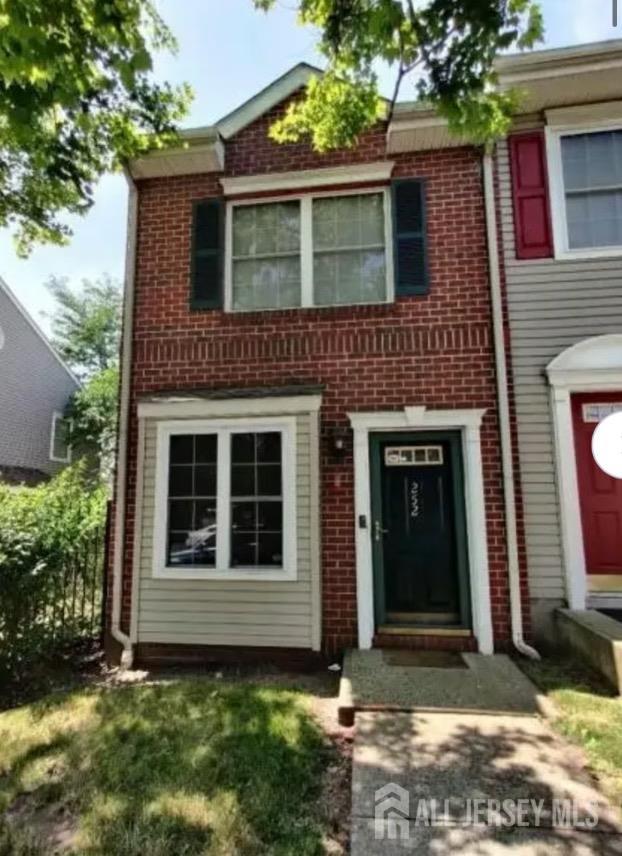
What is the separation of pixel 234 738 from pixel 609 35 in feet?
24.7

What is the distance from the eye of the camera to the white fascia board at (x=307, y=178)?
20.2 ft

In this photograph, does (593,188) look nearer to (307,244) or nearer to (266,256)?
(307,244)

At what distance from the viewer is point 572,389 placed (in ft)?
18.4

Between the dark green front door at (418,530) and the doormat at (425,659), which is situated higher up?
the dark green front door at (418,530)

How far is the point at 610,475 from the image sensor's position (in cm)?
562

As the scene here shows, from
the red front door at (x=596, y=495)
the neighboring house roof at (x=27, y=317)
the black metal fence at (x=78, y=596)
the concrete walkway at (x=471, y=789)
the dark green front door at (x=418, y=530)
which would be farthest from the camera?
the neighboring house roof at (x=27, y=317)

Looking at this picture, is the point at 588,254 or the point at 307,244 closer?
the point at 588,254

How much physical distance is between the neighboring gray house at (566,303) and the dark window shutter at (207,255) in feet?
11.2

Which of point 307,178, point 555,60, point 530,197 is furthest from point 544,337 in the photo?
point 307,178

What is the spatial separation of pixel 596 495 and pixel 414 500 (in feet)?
6.47

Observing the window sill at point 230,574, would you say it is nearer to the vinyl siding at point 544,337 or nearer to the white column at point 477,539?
the white column at point 477,539

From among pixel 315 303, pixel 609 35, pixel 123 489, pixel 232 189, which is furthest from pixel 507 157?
pixel 123 489

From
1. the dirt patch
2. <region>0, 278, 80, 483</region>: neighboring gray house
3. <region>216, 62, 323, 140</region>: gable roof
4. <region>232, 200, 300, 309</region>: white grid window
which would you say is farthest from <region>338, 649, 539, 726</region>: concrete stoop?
<region>0, 278, 80, 483</region>: neighboring gray house
